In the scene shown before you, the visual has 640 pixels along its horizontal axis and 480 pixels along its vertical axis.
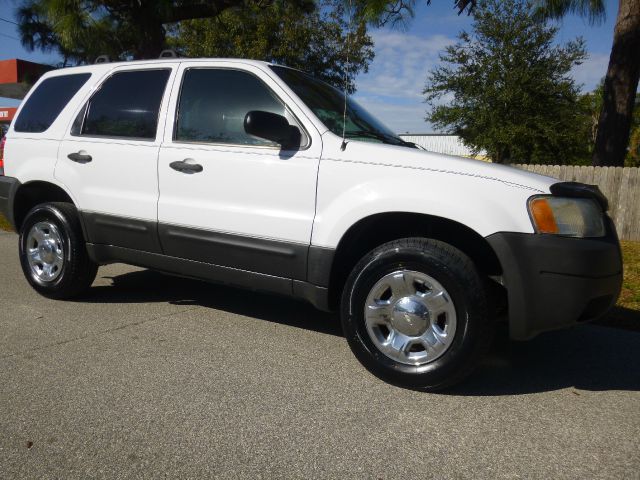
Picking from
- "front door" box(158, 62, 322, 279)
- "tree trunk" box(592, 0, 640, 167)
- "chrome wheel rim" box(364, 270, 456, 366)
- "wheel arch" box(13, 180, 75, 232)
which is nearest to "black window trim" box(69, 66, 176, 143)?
"front door" box(158, 62, 322, 279)

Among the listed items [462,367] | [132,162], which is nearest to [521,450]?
[462,367]

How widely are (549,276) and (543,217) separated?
1.00ft

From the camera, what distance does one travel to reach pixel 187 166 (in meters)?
3.91

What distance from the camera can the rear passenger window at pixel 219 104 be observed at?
380 centimetres

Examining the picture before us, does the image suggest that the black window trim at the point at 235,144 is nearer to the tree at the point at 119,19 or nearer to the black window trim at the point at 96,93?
the black window trim at the point at 96,93

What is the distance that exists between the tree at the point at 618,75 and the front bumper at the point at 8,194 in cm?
1092

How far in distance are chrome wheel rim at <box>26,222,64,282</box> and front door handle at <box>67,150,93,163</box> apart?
0.62 meters

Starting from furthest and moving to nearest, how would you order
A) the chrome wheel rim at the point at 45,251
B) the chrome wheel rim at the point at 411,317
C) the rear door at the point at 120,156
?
the chrome wheel rim at the point at 45,251 < the rear door at the point at 120,156 < the chrome wheel rim at the point at 411,317

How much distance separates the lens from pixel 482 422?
9.43 feet

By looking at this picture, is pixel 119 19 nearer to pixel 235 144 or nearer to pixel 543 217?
pixel 235 144

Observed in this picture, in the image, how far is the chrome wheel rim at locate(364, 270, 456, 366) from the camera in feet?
10.4

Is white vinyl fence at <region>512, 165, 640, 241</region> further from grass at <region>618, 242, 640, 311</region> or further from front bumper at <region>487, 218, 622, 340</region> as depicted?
front bumper at <region>487, 218, 622, 340</region>

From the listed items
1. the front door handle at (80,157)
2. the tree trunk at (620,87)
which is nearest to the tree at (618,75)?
the tree trunk at (620,87)

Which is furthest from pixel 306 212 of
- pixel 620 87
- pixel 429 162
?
pixel 620 87
